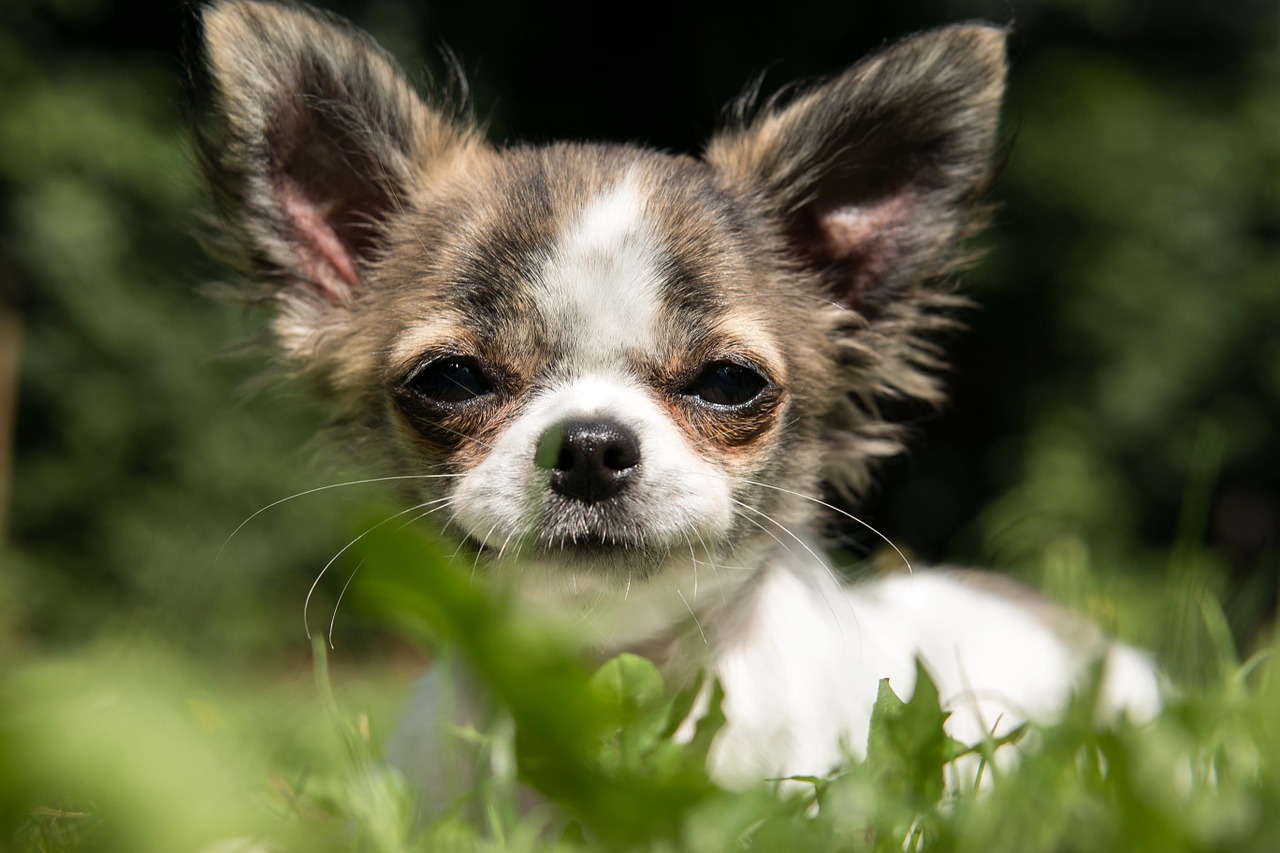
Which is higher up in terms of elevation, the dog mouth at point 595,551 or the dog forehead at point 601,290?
the dog forehead at point 601,290

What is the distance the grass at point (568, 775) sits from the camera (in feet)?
3.70

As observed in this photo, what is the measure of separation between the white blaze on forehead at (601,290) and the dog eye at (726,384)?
16cm

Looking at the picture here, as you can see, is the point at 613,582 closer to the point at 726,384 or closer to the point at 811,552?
the point at 726,384

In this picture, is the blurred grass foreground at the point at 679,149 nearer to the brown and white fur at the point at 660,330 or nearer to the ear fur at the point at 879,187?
the brown and white fur at the point at 660,330

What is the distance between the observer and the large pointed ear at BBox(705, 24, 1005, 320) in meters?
2.84

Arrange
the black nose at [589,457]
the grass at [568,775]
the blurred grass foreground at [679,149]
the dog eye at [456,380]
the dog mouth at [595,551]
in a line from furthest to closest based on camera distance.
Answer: the blurred grass foreground at [679,149] → the dog eye at [456,380] → the dog mouth at [595,551] → the black nose at [589,457] → the grass at [568,775]

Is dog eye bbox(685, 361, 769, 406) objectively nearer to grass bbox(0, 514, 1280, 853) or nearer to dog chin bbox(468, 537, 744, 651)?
dog chin bbox(468, 537, 744, 651)

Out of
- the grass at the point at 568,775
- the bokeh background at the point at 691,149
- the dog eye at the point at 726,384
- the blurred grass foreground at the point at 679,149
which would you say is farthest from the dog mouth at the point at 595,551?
the bokeh background at the point at 691,149

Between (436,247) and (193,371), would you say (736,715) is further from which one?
(193,371)

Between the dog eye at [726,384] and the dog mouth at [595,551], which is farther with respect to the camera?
the dog eye at [726,384]

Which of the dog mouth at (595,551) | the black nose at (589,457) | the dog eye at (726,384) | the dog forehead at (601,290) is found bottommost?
the dog mouth at (595,551)

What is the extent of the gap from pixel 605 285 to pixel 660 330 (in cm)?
16

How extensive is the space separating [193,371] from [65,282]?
79cm

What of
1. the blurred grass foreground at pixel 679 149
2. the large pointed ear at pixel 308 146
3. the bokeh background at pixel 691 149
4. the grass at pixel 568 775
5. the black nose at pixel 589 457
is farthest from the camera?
the bokeh background at pixel 691 149
